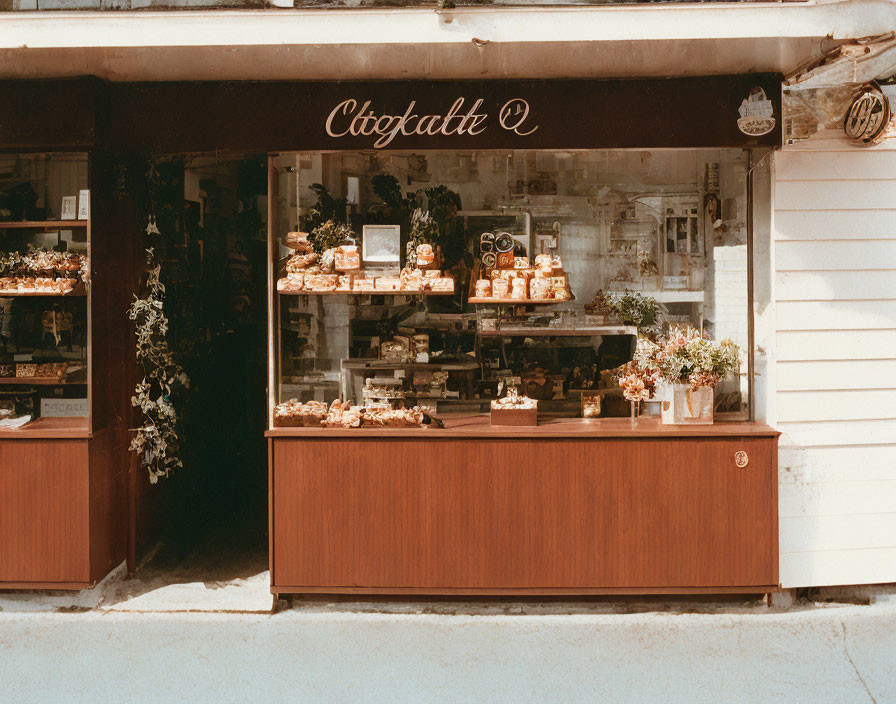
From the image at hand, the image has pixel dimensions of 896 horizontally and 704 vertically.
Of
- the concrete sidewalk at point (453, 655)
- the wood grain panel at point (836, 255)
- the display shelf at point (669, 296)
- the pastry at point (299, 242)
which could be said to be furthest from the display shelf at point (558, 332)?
the concrete sidewalk at point (453, 655)

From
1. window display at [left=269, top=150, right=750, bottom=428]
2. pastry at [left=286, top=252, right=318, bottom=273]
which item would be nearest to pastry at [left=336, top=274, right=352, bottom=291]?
window display at [left=269, top=150, right=750, bottom=428]

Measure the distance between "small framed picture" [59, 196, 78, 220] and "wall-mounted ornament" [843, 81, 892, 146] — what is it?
5.43 meters

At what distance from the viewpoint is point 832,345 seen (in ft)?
15.9

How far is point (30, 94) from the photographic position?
4.66 m

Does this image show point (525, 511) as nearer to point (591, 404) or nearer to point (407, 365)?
point (591, 404)

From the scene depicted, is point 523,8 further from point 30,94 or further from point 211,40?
point 30,94

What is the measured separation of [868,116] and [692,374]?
6.74ft

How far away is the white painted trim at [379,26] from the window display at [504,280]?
1057mm

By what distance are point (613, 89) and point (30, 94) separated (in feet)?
13.0

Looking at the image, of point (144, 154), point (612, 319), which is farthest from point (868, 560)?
point (144, 154)

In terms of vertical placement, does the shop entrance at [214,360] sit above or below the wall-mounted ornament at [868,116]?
below

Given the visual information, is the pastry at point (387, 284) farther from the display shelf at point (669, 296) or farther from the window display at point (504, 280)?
the display shelf at point (669, 296)

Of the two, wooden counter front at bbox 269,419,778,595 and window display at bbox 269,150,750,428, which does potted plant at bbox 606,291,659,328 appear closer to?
window display at bbox 269,150,750,428

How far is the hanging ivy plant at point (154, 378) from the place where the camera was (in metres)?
5.14
